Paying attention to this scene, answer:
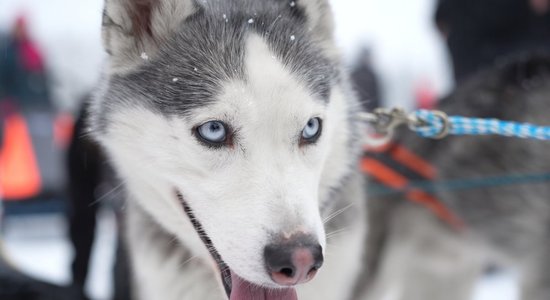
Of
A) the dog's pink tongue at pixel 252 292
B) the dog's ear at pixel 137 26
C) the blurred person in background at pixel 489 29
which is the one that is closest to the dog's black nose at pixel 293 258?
the dog's pink tongue at pixel 252 292

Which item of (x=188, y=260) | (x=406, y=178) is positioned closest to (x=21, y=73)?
(x=406, y=178)

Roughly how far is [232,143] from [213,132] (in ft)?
0.16

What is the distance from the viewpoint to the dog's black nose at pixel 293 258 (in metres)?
1.15

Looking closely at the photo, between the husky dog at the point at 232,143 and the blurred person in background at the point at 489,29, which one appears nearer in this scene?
the husky dog at the point at 232,143

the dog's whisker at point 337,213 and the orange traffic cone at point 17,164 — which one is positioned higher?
the dog's whisker at point 337,213

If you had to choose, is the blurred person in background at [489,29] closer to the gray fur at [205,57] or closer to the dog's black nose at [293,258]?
the gray fur at [205,57]

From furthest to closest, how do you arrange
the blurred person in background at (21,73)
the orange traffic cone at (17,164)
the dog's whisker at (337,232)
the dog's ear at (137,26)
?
the blurred person in background at (21,73) → the orange traffic cone at (17,164) → the dog's whisker at (337,232) → the dog's ear at (137,26)

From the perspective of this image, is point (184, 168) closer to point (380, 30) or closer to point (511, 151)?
point (511, 151)

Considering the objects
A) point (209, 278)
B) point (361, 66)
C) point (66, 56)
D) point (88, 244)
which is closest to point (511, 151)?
point (209, 278)

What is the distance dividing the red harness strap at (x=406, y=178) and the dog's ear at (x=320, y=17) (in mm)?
792

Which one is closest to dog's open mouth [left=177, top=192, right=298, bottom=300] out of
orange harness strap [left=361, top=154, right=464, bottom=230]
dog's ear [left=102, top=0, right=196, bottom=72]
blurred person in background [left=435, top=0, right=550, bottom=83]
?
dog's ear [left=102, top=0, right=196, bottom=72]

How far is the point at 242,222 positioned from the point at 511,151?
1.43 metres

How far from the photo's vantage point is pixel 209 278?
162 centimetres

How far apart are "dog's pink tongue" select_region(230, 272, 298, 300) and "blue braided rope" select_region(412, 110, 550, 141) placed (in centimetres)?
71
